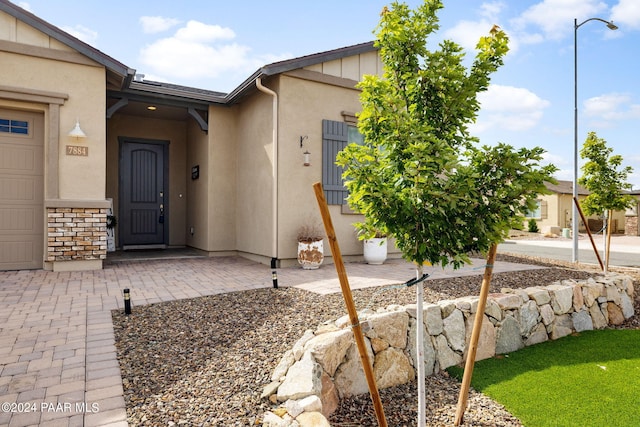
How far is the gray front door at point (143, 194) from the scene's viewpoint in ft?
28.8

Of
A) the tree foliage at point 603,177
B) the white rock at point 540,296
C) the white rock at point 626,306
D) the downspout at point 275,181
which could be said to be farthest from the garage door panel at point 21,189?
the tree foliage at point 603,177

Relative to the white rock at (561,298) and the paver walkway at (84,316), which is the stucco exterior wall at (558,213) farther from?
the white rock at (561,298)

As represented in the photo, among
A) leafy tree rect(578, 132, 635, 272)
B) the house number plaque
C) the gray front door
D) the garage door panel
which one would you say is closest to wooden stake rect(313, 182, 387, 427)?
the house number plaque

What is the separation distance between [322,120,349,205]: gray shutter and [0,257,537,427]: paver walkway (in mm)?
1355

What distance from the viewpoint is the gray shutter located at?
6.89m

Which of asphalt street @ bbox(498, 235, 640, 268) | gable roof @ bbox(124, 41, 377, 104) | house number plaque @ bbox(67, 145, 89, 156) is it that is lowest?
asphalt street @ bbox(498, 235, 640, 268)

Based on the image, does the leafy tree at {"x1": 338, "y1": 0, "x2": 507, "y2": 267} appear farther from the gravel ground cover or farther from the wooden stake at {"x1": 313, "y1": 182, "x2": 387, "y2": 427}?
the gravel ground cover

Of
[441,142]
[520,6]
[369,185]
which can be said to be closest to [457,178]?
[441,142]

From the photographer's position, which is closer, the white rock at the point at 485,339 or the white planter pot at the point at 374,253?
the white rock at the point at 485,339

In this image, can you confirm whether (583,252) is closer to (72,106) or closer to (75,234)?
(75,234)

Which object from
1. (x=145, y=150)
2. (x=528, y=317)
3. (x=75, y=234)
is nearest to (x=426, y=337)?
(x=528, y=317)

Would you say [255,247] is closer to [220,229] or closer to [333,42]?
[220,229]

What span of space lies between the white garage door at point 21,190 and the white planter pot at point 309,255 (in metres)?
4.30

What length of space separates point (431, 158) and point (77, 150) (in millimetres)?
6281
